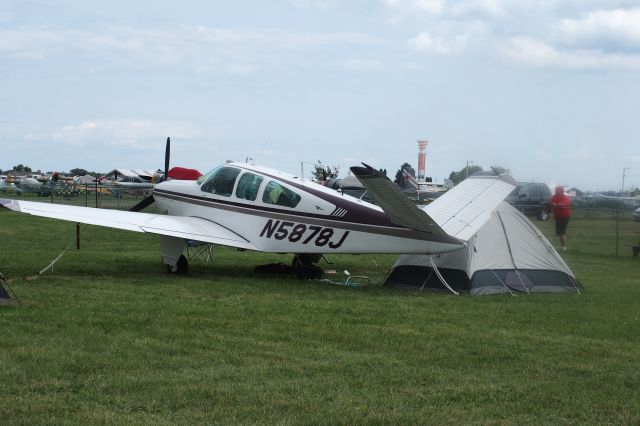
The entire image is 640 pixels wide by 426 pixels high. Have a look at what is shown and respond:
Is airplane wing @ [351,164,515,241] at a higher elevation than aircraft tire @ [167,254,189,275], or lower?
higher

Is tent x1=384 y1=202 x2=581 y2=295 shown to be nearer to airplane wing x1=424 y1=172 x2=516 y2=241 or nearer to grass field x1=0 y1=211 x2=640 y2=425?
airplane wing x1=424 y1=172 x2=516 y2=241

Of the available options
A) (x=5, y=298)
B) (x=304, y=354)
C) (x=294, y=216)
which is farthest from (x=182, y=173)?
(x=304, y=354)

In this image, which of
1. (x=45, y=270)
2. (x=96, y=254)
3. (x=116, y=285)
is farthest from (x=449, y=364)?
(x=96, y=254)

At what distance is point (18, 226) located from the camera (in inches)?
1051

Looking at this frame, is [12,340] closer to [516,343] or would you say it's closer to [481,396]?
[481,396]

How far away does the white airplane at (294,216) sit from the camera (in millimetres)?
12734

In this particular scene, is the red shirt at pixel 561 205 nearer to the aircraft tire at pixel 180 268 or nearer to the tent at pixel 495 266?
the tent at pixel 495 266

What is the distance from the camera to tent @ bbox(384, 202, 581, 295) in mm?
13000

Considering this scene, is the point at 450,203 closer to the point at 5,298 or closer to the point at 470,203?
the point at 470,203

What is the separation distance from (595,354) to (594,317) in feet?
8.43

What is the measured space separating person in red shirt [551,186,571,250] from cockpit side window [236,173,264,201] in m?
10.5

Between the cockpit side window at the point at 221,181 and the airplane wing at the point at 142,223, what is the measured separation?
63 cm

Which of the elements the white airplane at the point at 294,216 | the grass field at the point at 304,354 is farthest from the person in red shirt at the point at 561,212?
the white airplane at the point at 294,216

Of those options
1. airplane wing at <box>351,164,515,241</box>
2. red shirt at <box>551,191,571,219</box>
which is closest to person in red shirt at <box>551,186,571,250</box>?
red shirt at <box>551,191,571,219</box>
